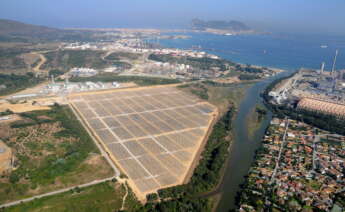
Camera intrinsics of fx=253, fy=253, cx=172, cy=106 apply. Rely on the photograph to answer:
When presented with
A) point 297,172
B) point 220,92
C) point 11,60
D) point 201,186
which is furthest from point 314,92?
point 11,60

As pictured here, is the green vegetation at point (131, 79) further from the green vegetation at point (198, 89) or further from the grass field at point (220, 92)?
the grass field at point (220, 92)

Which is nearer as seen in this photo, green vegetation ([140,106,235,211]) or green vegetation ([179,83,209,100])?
green vegetation ([140,106,235,211])

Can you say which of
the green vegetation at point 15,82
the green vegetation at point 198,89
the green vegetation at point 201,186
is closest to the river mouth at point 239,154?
the green vegetation at point 201,186

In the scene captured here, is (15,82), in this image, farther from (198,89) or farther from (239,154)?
(239,154)

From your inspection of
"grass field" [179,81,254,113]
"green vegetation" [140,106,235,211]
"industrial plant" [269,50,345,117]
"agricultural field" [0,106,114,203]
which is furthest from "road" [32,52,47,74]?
"industrial plant" [269,50,345,117]

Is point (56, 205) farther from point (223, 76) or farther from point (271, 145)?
point (223, 76)

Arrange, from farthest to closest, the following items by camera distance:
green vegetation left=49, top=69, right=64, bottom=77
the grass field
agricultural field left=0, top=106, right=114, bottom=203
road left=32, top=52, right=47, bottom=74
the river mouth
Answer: road left=32, top=52, right=47, bottom=74
green vegetation left=49, top=69, right=64, bottom=77
the grass field
the river mouth
agricultural field left=0, top=106, right=114, bottom=203

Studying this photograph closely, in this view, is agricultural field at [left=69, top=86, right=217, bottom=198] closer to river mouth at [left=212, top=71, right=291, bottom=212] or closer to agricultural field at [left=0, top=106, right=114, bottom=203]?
agricultural field at [left=0, top=106, right=114, bottom=203]
